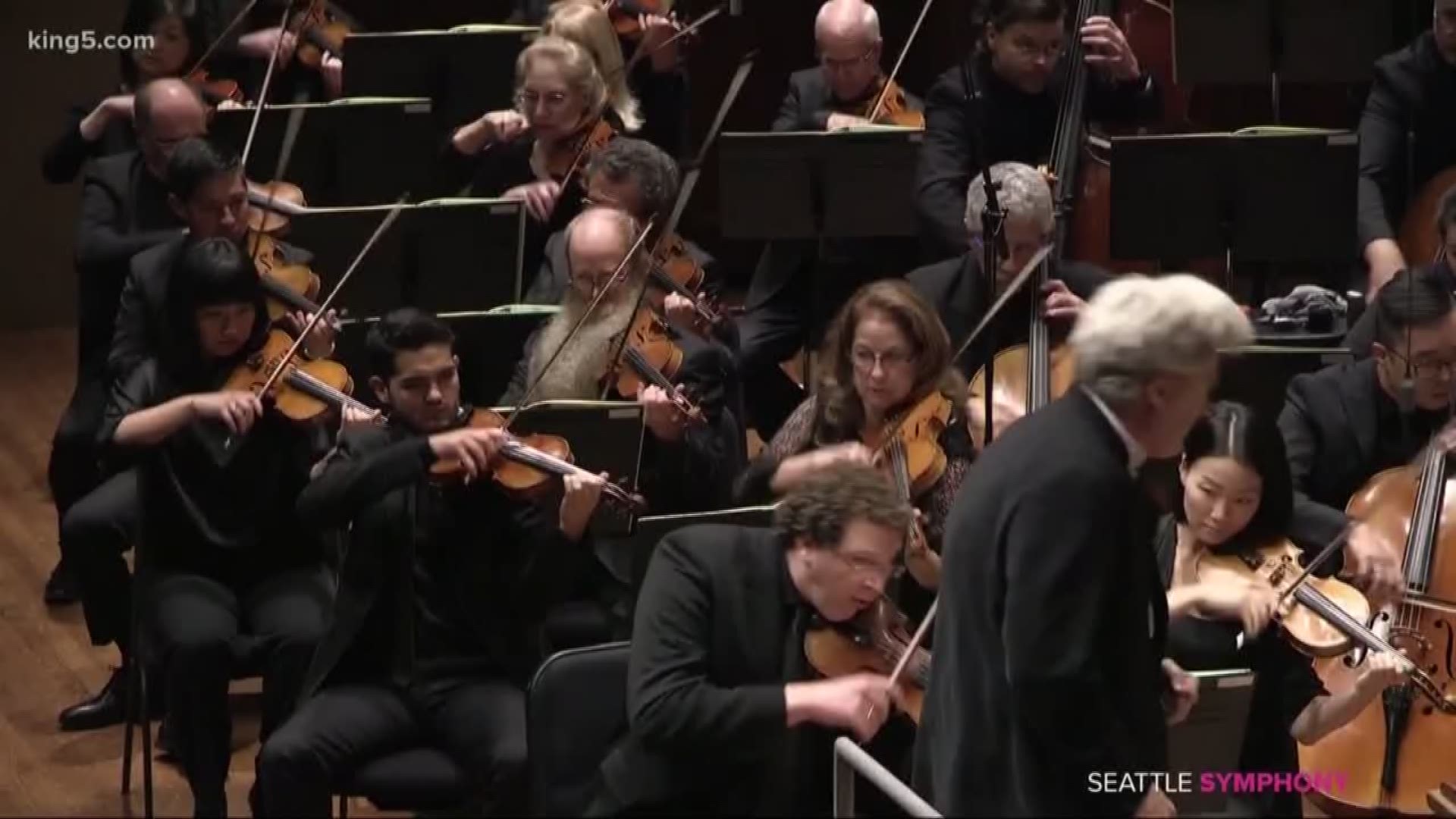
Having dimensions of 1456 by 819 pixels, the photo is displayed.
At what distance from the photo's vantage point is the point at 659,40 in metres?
5.23

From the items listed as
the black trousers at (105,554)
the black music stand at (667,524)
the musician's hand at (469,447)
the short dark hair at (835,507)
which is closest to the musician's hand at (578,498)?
the musician's hand at (469,447)

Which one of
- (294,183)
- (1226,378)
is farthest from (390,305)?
(1226,378)

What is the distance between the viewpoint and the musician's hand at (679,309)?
14.4 ft

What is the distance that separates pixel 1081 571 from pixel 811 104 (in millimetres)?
2708

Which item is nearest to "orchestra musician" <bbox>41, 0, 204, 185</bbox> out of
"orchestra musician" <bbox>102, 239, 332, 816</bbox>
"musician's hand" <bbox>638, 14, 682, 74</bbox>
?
"musician's hand" <bbox>638, 14, 682, 74</bbox>

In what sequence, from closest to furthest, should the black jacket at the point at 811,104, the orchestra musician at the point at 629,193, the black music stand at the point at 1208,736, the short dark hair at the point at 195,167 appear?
the black music stand at the point at 1208,736, the short dark hair at the point at 195,167, the orchestra musician at the point at 629,193, the black jacket at the point at 811,104

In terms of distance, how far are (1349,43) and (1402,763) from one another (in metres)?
1.57

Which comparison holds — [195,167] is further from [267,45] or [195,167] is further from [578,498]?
[578,498]

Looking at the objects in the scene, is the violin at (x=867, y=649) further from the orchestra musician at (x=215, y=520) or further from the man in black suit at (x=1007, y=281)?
the orchestra musician at (x=215, y=520)

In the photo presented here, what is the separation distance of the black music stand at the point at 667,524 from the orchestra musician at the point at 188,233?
3.63 ft

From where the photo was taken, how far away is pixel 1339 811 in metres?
3.82

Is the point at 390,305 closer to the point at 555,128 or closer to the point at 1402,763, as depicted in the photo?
the point at 555,128

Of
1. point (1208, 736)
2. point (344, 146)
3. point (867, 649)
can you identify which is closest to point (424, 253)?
point (344, 146)

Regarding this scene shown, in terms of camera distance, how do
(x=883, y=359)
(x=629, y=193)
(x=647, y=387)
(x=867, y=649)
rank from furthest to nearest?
(x=629, y=193)
(x=647, y=387)
(x=883, y=359)
(x=867, y=649)
